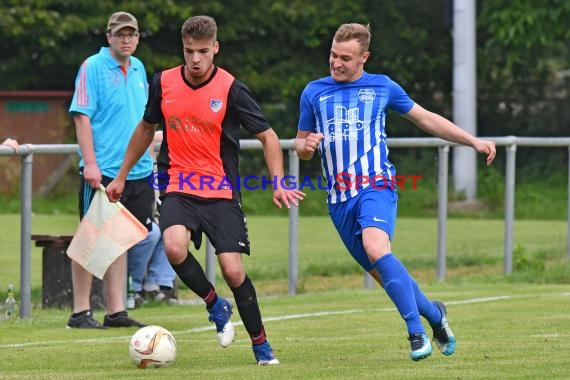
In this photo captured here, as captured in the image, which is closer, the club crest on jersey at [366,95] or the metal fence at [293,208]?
the club crest on jersey at [366,95]

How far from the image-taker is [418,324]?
8.16m

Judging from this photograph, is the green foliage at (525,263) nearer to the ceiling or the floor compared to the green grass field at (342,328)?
nearer to the ceiling

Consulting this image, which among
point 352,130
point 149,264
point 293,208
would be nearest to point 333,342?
point 352,130

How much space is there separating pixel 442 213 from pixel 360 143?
5.70 meters

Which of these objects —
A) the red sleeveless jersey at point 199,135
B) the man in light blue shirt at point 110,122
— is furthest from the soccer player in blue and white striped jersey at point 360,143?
the man in light blue shirt at point 110,122

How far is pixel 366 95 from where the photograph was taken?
864 cm

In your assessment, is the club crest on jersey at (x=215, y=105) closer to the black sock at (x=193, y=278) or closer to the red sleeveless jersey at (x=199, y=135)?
the red sleeveless jersey at (x=199, y=135)

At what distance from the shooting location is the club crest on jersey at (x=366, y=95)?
28.3 feet

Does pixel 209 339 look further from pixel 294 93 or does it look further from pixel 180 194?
pixel 294 93

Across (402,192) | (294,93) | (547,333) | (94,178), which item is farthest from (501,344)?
(294,93)

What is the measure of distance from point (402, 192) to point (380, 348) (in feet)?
38.4

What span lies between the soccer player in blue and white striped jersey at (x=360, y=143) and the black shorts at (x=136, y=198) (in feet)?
7.55

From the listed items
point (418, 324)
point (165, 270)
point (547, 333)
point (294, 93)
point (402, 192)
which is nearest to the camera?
point (418, 324)

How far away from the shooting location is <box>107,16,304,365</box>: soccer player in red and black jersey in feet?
27.6
